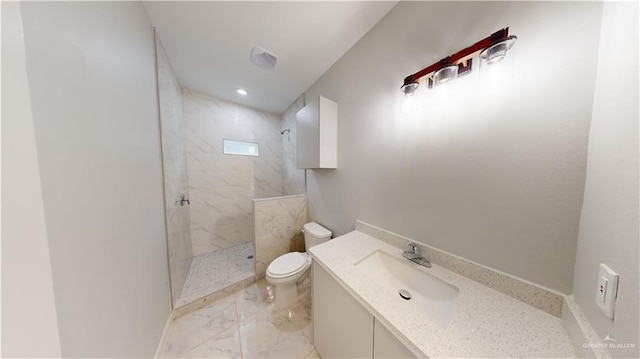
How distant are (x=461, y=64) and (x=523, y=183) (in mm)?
634

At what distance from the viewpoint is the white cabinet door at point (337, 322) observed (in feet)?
2.52

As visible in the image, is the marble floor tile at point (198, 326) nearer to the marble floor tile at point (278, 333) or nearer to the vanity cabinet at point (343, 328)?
the marble floor tile at point (278, 333)

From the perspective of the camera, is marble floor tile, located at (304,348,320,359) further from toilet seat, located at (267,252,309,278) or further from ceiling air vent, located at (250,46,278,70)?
ceiling air vent, located at (250,46,278,70)

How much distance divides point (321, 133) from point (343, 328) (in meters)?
1.44

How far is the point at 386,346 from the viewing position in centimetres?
66

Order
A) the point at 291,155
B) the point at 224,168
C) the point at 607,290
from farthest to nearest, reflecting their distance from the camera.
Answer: the point at 291,155, the point at 224,168, the point at 607,290

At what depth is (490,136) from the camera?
79 centimetres

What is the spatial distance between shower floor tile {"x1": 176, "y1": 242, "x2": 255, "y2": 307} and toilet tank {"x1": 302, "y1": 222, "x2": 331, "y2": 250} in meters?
0.79

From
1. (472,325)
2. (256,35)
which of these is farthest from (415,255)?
(256,35)

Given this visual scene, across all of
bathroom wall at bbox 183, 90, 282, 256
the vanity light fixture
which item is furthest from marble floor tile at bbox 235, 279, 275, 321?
the vanity light fixture

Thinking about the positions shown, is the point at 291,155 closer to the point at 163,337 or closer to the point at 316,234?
the point at 316,234

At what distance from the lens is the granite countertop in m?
0.53

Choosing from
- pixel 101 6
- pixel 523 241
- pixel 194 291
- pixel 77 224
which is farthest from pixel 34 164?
pixel 194 291

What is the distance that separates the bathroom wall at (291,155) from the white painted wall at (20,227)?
1985 mm
